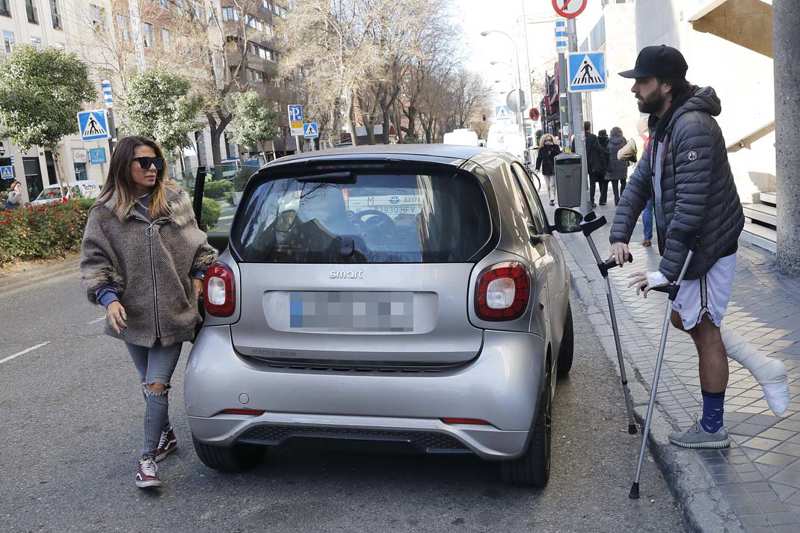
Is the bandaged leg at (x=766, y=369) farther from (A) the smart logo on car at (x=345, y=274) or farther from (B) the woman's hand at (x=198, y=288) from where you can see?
(B) the woman's hand at (x=198, y=288)

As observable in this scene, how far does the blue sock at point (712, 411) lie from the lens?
4.09m

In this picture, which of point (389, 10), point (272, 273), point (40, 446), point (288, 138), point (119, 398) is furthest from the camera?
point (288, 138)

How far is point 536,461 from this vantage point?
391 centimetres

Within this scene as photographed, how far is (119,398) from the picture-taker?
613 cm

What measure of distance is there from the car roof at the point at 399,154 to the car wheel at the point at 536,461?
1132 mm

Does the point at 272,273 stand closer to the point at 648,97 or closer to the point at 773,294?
the point at 648,97

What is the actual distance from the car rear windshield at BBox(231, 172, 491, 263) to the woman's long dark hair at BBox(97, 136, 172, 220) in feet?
1.70

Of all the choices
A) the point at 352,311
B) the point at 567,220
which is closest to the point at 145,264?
the point at 352,311

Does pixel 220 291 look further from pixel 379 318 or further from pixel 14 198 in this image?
pixel 14 198

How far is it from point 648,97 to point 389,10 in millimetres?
39169

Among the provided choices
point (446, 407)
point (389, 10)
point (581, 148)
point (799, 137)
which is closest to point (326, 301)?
point (446, 407)

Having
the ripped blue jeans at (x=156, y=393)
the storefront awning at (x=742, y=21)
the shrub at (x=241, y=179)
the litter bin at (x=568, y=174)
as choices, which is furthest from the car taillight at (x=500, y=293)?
the shrub at (x=241, y=179)

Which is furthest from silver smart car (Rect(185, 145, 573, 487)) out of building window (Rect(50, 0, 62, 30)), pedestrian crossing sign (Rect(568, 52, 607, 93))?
building window (Rect(50, 0, 62, 30))

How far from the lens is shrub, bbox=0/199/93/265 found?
15.6m
